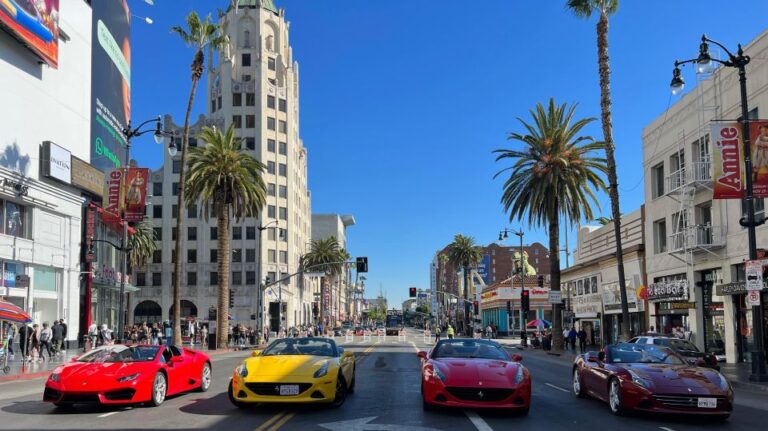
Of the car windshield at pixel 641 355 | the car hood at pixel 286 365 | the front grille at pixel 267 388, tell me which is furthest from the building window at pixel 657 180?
the front grille at pixel 267 388

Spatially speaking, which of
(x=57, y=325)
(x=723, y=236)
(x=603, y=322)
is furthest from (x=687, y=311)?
(x=57, y=325)

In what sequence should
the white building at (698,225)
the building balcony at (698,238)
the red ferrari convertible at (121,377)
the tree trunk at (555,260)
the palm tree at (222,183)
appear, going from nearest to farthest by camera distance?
the red ferrari convertible at (121,377), the white building at (698,225), the building balcony at (698,238), the tree trunk at (555,260), the palm tree at (222,183)

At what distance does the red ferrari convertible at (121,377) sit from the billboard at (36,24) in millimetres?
23129

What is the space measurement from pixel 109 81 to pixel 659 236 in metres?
35.7

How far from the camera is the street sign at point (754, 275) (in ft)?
65.4

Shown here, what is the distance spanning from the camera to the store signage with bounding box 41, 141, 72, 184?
114 ft

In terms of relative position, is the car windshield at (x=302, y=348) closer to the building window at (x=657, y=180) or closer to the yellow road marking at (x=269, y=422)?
the yellow road marking at (x=269, y=422)

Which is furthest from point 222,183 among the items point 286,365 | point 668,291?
point 286,365

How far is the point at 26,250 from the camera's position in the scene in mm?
33281

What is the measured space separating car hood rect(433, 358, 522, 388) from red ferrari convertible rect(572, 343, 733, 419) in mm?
1946

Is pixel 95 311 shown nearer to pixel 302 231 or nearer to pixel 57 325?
pixel 57 325

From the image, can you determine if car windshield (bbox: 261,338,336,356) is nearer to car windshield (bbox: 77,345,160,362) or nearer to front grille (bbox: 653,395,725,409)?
car windshield (bbox: 77,345,160,362)

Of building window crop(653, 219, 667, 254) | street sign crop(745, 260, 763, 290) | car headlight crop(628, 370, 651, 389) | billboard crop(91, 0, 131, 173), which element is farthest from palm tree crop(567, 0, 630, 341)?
billboard crop(91, 0, 131, 173)

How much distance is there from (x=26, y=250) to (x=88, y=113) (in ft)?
35.6
